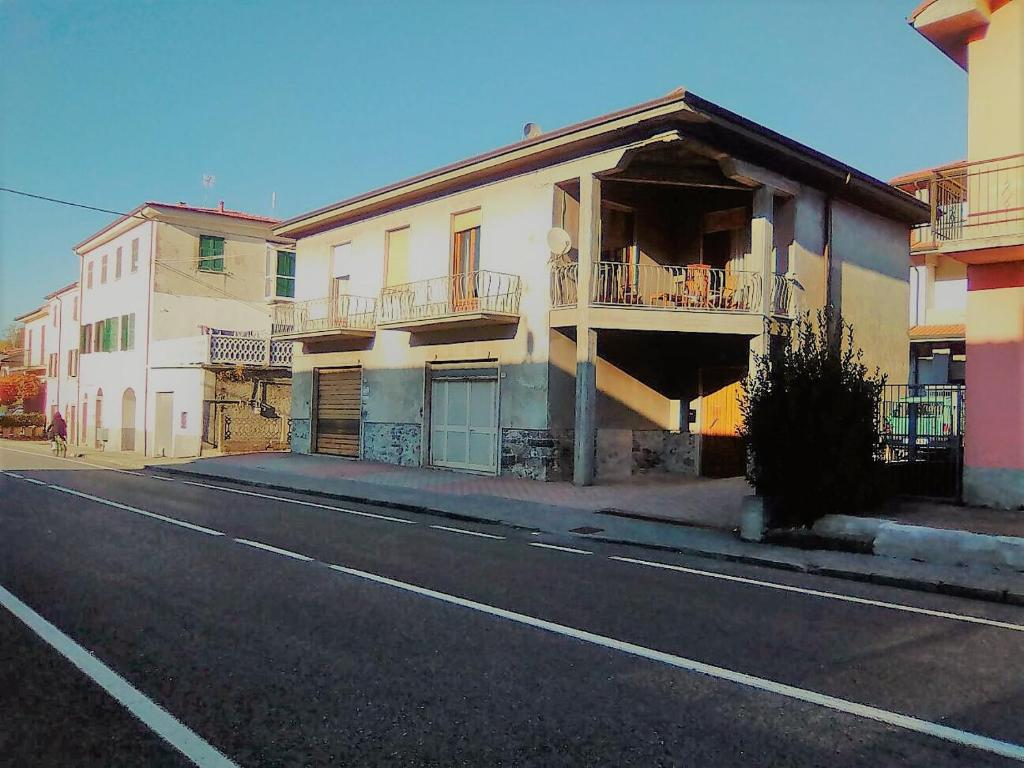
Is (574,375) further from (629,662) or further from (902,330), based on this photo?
(629,662)

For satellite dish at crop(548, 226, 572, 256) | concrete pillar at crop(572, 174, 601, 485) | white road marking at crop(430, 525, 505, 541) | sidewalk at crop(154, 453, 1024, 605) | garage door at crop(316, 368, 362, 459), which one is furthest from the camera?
garage door at crop(316, 368, 362, 459)

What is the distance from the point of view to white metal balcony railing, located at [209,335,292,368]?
2550 cm

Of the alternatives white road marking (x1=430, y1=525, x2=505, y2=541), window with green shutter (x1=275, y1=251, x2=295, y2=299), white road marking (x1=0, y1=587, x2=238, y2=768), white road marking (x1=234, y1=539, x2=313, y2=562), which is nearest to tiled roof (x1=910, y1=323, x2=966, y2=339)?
white road marking (x1=430, y1=525, x2=505, y2=541)

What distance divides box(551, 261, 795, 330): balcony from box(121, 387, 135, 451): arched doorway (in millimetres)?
21971

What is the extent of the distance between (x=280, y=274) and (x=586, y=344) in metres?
17.4

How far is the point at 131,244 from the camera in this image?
105 feet

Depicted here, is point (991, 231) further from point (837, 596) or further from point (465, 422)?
point (465, 422)

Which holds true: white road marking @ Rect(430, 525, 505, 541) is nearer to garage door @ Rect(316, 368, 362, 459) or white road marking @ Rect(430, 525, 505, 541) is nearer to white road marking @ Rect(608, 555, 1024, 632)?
white road marking @ Rect(608, 555, 1024, 632)

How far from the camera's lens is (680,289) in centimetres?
1723

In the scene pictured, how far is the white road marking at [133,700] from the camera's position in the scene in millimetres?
3371

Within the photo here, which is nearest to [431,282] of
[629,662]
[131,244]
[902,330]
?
[902,330]

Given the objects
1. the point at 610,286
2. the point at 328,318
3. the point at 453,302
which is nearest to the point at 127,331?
the point at 328,318

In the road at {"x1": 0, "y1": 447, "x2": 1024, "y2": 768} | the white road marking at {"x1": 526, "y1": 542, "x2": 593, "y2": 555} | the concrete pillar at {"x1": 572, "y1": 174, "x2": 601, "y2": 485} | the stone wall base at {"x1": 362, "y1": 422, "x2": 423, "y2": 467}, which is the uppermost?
the concrete pillar at {"x1": 572, "y1": 174, "x2": 601, "y2": 485}

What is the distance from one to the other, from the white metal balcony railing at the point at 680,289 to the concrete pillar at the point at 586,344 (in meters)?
0.26
